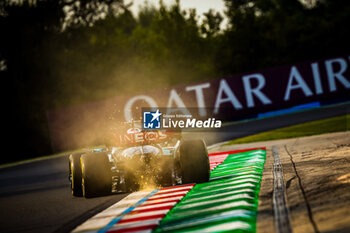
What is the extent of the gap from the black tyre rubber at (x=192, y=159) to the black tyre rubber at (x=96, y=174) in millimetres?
1349

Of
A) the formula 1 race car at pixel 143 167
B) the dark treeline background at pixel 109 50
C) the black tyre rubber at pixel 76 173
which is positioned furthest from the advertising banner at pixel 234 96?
the formula 1 race car at pixel 143 167

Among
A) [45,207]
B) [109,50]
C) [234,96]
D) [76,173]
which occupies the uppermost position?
[109,50]

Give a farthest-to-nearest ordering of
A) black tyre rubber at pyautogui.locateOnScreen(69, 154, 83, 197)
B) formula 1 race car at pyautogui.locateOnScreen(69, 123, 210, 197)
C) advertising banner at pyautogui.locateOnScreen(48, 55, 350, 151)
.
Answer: advertising banner at pyautogui.locateOnScreen(48, 55, 350, 151) < black tyre rubber at pyautogui.locateOnScreen(69, 154, 83, 197) < formula 1 race car at pyautogui.locateOnScreen(69, 123, 210, 197)

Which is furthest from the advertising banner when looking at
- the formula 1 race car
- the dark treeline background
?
the formula 1 race car

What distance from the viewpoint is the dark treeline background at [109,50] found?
36594 millimetres

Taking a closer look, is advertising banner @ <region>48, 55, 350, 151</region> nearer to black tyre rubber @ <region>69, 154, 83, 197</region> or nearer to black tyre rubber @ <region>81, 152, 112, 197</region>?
black tyre rubber @ <region>69, 154, 83, 197</region>

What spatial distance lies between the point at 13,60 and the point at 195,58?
27710 millimetres

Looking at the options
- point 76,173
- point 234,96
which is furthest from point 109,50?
point 76,173

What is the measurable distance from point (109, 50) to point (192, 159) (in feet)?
129

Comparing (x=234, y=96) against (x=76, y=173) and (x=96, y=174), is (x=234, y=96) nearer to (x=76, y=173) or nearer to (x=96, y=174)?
(x=76, y=173)

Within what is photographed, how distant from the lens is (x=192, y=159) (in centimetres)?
851

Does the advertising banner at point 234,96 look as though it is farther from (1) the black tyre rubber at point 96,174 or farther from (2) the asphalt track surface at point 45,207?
(1) the black tyre rubber at point 96,174

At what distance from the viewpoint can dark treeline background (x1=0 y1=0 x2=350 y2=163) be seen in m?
36.6

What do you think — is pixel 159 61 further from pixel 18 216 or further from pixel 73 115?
pixel 18 216
